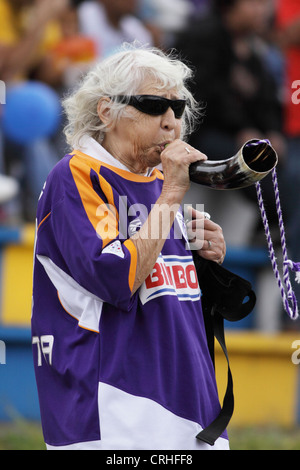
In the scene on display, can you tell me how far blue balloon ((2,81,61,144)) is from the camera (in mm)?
5391

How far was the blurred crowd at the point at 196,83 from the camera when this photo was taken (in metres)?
5.44

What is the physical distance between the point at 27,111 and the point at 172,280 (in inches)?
129

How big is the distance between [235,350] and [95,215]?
10.5 feet

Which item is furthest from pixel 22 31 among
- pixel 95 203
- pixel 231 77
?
pixel 95 203

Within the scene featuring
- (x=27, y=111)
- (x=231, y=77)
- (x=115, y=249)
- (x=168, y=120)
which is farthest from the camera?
(x=231, y=77)

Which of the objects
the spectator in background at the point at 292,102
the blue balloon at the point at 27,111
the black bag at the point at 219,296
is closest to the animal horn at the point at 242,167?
the black bag at the point at 219,296

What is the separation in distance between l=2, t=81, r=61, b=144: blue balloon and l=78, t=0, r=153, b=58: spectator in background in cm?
72

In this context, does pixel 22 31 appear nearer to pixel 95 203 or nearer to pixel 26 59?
pixel 26 59

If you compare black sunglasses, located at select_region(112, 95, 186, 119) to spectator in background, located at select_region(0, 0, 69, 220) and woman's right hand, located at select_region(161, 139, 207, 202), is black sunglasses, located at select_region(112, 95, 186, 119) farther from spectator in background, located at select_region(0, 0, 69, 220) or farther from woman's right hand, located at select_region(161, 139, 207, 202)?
spectator in background, located at select_region(0, 0, 69, 220)

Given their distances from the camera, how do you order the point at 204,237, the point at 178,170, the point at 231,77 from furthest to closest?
the point at 231,77
the point at 204,237
the point at 178,170

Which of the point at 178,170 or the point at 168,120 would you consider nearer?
the point at 178,170

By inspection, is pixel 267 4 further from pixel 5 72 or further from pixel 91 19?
pixel 5 72

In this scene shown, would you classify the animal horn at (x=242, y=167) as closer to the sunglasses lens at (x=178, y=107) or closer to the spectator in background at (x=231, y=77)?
the sunglasses lens at (x=178, y=107)

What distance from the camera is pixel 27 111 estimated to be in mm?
A: 5402
